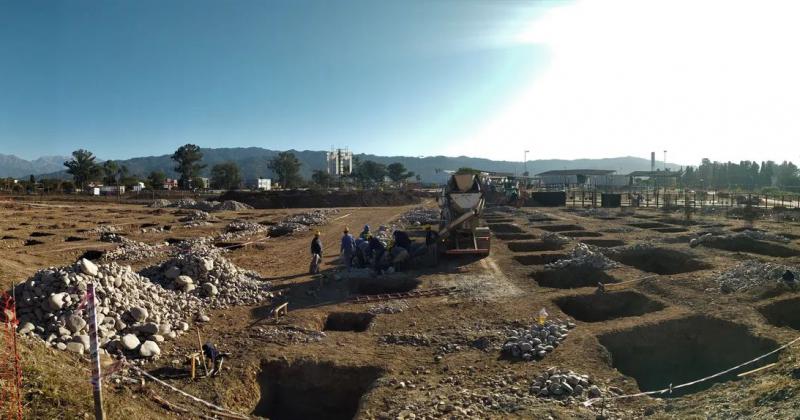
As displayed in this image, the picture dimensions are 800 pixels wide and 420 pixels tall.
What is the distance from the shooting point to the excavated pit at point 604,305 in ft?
42.6

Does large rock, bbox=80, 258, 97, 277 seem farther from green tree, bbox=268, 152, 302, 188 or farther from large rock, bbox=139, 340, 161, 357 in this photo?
green tree, bbox=268, 152, 302, 188

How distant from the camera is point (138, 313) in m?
10.1

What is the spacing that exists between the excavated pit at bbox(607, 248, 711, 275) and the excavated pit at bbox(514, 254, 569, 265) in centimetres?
220

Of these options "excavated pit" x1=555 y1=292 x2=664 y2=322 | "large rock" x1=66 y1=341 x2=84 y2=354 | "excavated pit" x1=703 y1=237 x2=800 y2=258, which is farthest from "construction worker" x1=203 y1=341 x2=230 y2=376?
"excavated pit" x1=703 y1=237 x2=800 y2=258

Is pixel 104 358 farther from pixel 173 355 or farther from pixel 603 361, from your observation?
pixel 603 361

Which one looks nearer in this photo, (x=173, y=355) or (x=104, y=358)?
(x=104, y=358)

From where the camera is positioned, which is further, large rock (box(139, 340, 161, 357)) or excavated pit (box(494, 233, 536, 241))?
excavated pit (box(494, 233, 536, 241))

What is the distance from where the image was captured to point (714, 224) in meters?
29.8

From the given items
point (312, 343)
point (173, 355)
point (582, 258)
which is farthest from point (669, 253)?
point (173, 355)

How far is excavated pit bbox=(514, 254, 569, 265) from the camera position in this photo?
1944 cm

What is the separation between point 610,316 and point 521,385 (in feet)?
20.9

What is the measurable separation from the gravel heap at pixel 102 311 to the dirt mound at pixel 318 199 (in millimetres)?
50428

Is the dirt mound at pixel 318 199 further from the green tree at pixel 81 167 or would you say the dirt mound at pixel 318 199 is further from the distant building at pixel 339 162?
the distant building at pixel 339 162

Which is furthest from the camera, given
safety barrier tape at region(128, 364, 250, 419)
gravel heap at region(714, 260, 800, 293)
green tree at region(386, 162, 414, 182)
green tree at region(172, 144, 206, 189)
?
green tree at region(386, 162, 414, 182)
